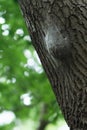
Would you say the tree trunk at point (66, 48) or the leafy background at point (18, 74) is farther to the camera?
the leafy background at point (18, 74)

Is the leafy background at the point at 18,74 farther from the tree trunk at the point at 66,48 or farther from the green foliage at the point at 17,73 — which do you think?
the tree trunk at the point at 66,48

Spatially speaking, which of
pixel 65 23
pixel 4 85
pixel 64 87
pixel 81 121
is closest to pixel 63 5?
pixel 65 23

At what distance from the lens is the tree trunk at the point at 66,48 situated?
2201 millimetres

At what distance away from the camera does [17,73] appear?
21.0 feet

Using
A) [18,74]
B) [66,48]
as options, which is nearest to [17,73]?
[18,74]

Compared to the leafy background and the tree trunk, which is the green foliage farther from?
the tree trunk

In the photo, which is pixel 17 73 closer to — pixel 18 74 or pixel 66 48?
pixel 18 74

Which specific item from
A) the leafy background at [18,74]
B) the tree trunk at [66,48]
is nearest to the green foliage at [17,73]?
the leafy background at [18,74]

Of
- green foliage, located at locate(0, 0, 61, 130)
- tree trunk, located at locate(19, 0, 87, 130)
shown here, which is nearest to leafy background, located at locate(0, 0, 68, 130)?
green foliage, located at locate(0, 0, 61, 130)

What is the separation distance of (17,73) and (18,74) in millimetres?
52

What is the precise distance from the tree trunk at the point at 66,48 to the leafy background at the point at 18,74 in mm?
2391

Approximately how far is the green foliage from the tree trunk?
2.44 metres

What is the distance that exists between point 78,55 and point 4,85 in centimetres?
421

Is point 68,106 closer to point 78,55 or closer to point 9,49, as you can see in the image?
point 78,55
